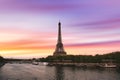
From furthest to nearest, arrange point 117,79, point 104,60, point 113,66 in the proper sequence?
point 104,60 → point 113,66 → point 117,79

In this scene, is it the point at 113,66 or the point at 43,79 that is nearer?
the point at 43,79

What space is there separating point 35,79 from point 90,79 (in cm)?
1635

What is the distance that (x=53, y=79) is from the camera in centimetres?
8600

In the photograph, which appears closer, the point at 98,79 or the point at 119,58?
the point at 98,79

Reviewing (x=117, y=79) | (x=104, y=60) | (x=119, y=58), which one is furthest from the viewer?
(x=104, y=60)

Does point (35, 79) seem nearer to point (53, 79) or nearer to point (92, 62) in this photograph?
point (53, 79)

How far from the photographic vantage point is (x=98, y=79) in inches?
3302

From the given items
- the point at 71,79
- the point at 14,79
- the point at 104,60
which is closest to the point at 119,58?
the point at 104,60

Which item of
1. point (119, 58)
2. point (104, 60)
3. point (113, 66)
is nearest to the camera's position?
point (113, 66)

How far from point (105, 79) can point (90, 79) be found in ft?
14.6

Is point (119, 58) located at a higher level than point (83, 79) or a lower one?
higher

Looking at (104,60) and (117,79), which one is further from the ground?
(104,60)

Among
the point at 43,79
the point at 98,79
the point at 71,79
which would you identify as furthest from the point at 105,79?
the point at 43,79

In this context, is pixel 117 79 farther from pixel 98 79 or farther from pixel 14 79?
pixel 14 79
